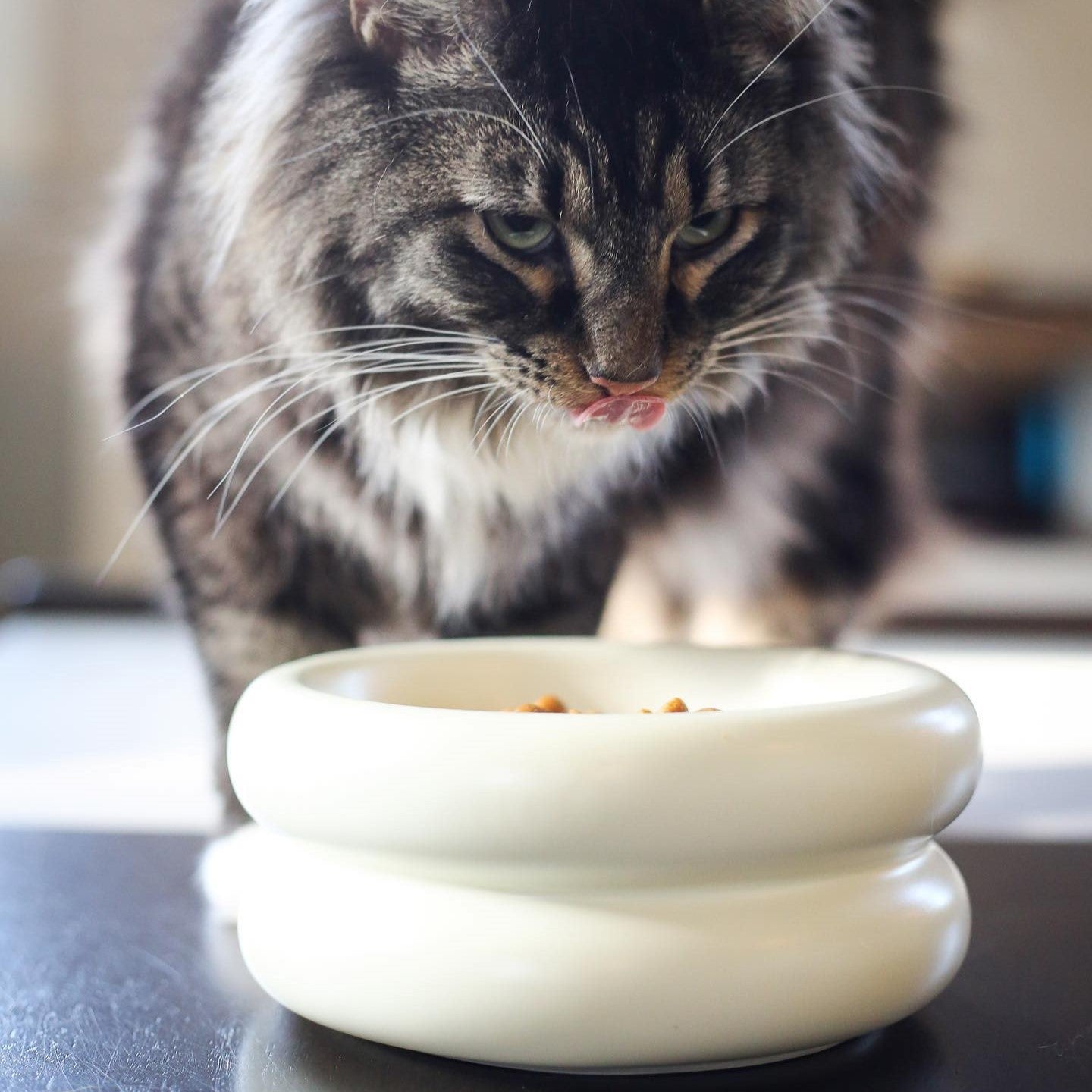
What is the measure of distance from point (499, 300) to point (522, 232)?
0.05 metres

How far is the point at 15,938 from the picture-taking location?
774mm

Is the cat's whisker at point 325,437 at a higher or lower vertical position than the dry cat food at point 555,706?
higher

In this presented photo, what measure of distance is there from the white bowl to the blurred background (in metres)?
0.48

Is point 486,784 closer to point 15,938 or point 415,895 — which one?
point 415,895

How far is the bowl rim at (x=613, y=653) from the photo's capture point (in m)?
0.55

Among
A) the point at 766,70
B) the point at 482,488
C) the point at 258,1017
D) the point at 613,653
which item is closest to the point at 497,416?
the point at 482,488

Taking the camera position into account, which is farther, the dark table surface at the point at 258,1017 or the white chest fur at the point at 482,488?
the white chest fur at the point at 482,488

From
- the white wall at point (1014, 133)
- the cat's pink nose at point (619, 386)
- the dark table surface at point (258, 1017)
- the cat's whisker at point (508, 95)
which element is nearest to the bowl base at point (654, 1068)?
the dark table surface at point (258, 1017)

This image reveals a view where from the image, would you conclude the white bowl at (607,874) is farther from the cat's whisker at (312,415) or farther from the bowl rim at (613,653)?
the cat's whisker at (312,415)

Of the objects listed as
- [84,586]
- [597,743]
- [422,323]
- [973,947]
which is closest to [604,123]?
[422,323]

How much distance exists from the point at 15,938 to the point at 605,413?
0.50 meters

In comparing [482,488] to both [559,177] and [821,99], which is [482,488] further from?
[821,99]

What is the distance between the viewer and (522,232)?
785 millimetres

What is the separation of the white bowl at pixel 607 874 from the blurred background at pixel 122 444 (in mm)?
A: 484
